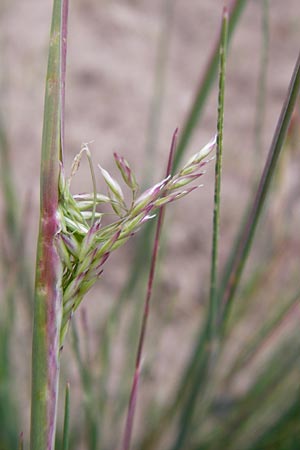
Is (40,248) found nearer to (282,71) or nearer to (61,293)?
(61,293)

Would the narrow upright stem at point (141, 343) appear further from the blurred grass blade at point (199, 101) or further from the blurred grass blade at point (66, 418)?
the blurred grass blade at point (199, 101)

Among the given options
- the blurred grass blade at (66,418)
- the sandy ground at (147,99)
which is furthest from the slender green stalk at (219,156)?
the sandy ground at (147,99)

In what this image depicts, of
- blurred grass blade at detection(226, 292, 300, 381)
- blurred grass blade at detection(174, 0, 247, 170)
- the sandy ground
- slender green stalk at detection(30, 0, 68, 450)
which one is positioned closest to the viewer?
slender green stalk at detection(30, 0, 68, 450)

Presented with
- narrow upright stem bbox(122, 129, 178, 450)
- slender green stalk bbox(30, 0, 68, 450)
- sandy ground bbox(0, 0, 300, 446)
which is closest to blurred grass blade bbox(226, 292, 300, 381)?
narrow upright stem bbox(122, 129, 178, 450)

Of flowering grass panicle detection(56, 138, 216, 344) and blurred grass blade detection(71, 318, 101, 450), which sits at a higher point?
flowering grass panicle detection(56, 138, 216, 344)

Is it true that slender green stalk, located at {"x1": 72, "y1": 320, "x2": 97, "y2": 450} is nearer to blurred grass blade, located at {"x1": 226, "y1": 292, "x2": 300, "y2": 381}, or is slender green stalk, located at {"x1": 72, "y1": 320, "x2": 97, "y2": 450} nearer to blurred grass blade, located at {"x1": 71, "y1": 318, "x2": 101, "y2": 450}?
blurred grass blade, located at {"x1": 71, "y1": 318, "x2": 101, "y2": 450}
